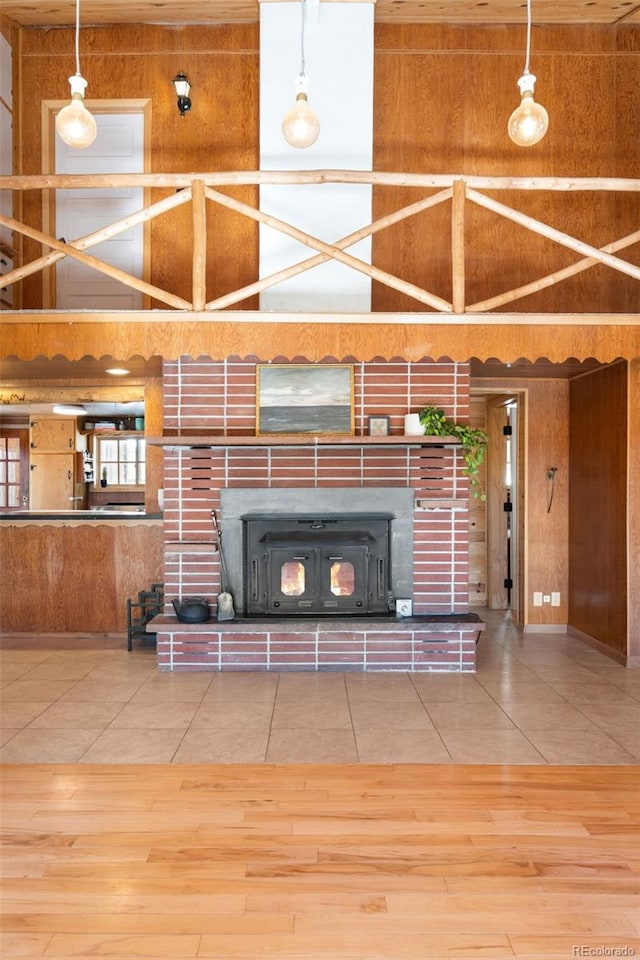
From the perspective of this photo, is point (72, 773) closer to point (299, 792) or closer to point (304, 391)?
point (299, 792)

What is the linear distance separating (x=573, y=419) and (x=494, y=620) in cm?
220

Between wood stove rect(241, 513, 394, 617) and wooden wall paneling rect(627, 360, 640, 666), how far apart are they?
6.22 ft

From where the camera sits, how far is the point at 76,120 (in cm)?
375

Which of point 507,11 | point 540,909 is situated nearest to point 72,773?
point 540,909

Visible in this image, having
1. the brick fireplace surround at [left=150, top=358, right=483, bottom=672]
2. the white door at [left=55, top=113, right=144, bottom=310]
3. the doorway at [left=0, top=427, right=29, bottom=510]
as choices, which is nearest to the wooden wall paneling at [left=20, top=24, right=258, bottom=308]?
the white door at [left=55, top=113, right=144, bottom=310]

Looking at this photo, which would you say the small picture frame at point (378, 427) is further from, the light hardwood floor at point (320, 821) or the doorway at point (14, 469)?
the doorway at point (14, 469)

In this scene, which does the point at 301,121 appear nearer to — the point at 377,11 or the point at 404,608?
the point at 377,11

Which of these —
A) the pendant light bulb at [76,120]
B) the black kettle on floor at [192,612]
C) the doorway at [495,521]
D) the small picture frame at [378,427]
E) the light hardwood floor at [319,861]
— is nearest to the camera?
the light hardwood floor at [319,861]

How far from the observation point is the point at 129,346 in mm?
4008

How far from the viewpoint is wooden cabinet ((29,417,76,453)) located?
28.8ft

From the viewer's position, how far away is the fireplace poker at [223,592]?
15.9 feet

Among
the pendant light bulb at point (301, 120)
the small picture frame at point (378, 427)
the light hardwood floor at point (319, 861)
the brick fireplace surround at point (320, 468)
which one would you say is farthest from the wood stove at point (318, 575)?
the pendant light bulb at point (301, 120)

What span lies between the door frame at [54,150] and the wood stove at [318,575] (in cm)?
282

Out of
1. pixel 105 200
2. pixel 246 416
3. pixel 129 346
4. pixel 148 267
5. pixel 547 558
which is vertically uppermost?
pixel 105 200
